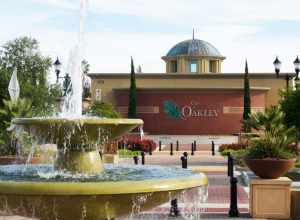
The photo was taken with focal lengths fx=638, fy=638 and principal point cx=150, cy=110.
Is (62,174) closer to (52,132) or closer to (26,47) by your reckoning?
(52,132)

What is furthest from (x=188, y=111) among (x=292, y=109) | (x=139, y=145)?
(x=292, y=109)

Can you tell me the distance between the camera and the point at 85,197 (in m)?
6.43

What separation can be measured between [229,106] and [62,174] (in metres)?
46.6

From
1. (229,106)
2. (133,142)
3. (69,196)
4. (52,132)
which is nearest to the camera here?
(69,196)

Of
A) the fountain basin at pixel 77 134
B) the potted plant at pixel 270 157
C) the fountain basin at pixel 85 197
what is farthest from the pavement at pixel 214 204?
the fountain basin at pixel 77 134

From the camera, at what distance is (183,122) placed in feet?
177

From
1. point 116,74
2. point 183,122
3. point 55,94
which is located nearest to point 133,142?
point 55,94

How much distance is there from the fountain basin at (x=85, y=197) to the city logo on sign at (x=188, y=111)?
46.9m

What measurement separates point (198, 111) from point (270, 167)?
42.3 m

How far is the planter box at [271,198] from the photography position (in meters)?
11.4

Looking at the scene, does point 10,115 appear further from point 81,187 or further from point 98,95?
point 98,95

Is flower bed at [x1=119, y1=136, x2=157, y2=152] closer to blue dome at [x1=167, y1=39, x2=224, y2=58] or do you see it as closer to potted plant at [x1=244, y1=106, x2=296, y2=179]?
potted plant at [x1=244, y1=106, x2=296, y2=179]

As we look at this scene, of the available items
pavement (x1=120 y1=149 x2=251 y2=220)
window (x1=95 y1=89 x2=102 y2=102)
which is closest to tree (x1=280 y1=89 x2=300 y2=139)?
pavement (x1=120 y1=149 x2=251 y2=220)

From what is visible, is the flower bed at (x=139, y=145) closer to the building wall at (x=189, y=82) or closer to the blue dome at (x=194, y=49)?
the building wall at (x=189, y=82)
